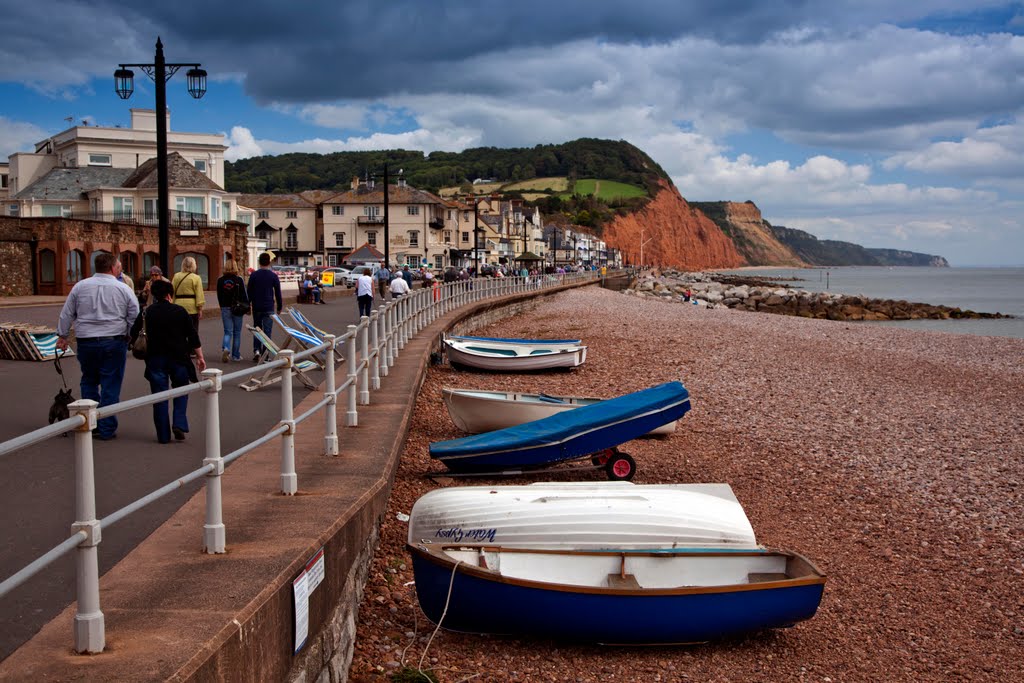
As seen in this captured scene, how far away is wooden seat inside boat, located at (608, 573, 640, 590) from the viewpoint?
247 inches

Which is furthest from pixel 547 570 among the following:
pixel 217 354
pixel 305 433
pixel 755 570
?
pixel 217 354

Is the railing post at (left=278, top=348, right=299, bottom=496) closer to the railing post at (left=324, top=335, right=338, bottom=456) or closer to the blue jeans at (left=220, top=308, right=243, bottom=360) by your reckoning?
the railing post at (left=324, top=335, right=338, bottom=456)

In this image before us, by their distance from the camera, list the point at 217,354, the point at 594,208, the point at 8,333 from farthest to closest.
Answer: the point at 594,208, the point at 217,354, the point at 8,333

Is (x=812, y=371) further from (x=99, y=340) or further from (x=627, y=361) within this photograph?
(x=99, y=340)

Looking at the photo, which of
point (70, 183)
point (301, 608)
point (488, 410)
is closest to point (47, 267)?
→ point (70, 183)

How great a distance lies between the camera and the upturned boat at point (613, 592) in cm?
609

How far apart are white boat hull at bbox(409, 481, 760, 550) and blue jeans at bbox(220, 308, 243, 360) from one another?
9.27 meters

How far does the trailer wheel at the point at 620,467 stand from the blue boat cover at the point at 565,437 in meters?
0.30

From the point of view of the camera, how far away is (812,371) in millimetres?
23219

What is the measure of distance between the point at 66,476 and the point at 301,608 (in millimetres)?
3945

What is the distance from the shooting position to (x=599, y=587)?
20.0ft

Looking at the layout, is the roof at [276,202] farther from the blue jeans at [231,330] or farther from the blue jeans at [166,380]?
the blue jeans at [166,380]

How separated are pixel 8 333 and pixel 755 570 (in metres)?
13.5

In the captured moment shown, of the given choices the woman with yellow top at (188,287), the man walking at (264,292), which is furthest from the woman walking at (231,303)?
the woman with yellow top at (188,287)
